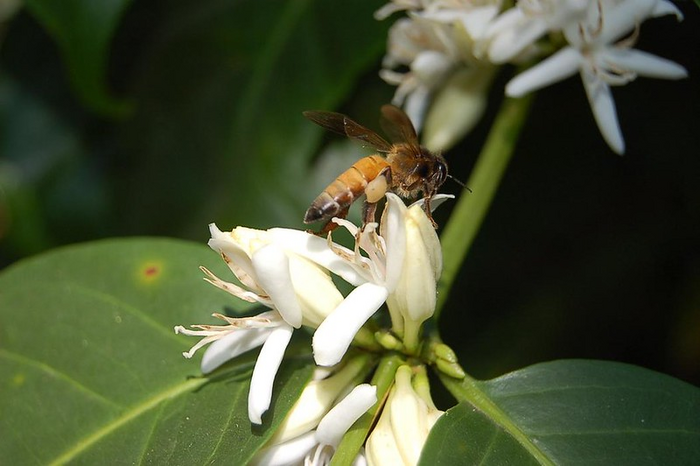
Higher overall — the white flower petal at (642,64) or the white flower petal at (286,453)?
the white flower petal at (642,64)

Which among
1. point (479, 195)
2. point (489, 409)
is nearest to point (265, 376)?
point (489, 409)

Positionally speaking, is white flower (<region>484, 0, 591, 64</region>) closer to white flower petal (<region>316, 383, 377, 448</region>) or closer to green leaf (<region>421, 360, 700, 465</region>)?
green leaf (<region>421, 360, 700, 465</region>)

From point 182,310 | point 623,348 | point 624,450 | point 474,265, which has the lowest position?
point 623,348

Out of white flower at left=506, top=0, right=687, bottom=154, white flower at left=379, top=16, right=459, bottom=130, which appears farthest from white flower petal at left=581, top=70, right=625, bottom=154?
white flower at left=379, top=16, right=459, bottom=130

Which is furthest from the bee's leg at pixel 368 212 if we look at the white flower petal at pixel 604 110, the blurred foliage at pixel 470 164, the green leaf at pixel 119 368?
the blurred foliage at pixel 470 164

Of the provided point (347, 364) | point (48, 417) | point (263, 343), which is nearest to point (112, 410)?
point (48, 417)

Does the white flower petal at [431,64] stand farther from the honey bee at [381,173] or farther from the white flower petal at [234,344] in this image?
the white flower petal at [234,344]

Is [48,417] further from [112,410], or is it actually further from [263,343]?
[263,343]
